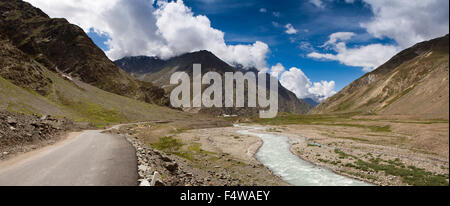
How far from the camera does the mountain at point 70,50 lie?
6791 inches

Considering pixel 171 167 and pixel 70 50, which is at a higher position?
pixel 70 50

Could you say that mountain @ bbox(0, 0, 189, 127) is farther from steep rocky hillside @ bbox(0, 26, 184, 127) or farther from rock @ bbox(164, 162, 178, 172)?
rock @ bbox(164, 162, 178, 172)

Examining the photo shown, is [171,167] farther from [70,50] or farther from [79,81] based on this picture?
[70,50]

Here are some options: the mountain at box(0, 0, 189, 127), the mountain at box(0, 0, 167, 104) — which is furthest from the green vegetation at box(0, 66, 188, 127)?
the mountain at box(0, 0, 167, 104)

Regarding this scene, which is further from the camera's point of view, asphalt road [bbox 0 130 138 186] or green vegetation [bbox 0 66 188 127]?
green vegetation [bbox 0 66 188 127]

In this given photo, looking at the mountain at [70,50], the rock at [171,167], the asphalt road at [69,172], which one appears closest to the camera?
the asphalt road at [69,172]

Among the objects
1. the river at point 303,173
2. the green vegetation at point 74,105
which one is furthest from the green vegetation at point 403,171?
the green vegetation at point 74,105

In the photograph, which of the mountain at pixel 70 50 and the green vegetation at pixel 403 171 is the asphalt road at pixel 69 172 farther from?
the mountain at pixel 70 50

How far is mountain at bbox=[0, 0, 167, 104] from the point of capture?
172m

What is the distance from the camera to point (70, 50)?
183 meters

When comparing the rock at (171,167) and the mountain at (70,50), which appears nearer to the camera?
the rock at (171,167)

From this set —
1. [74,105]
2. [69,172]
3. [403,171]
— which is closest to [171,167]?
[69,172]
